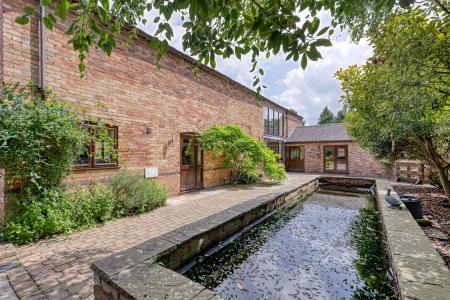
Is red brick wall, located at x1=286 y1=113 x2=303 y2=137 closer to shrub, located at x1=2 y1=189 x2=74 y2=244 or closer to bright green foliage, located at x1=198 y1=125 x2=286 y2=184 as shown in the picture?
bright green foliage, located at x1=198 y1=125 x2=286 y2=184

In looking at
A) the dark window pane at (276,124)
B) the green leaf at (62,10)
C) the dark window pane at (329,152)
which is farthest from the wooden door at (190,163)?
the dark window pane at (329,152)

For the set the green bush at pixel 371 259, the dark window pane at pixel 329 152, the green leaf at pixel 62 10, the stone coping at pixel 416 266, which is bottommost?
the green bush at pixel 371 259

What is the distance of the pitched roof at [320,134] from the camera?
16109mm

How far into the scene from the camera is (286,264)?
146 inches


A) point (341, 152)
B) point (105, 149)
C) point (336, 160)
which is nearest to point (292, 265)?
point (105, 149)

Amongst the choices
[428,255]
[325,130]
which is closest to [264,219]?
[428,255]

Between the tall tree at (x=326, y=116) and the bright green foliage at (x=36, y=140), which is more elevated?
the tall tree at (x=326, y=116)

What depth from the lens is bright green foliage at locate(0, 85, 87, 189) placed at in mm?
3729

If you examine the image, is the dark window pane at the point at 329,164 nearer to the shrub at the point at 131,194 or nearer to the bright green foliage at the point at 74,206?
the bright green foliage at the point at 74,206

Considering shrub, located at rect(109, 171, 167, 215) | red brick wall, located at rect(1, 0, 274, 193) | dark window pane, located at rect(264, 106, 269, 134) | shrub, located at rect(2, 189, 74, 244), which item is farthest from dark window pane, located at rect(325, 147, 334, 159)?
shrub, located at rect(2, 189, 74, 244)

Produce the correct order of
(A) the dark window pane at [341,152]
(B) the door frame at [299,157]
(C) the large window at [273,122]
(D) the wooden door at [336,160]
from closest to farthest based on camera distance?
(D) the wooden door at [336,160] → (A) the dark window pane at [341,152] → (C) the large window at [273,122] → (B) the door frame at [299,157]

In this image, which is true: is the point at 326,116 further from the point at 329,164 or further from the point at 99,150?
the point at 99,150

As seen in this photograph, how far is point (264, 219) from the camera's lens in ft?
20.1

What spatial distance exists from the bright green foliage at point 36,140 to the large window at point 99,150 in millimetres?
516
